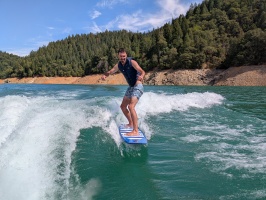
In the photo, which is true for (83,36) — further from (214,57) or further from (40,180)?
(40,180)

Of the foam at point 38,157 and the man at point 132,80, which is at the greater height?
the man at point 132,80

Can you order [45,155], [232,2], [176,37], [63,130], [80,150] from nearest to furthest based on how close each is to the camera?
[45,155]
[80,150]
[63,130]
[176,37]
[232,2]

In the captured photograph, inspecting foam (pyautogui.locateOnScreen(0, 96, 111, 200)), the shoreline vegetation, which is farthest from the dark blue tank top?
the shoreline vegetation

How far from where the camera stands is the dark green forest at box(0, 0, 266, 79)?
7006cm

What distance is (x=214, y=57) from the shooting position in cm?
7475

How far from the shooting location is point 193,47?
79562 millimetres

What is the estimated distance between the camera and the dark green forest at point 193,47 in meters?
70.1

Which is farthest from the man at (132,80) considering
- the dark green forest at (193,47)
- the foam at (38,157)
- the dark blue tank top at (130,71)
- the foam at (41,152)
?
the dark green forest at (193,47)

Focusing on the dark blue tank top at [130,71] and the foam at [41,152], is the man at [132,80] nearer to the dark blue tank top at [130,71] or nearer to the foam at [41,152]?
the dark blue tank top at [130,71]

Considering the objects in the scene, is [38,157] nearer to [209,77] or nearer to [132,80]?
[132,80]

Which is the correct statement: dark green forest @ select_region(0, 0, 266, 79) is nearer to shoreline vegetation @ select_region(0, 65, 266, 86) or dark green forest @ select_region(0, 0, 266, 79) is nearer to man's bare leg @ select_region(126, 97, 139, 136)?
shoreline vegetation @ select_region(0, 65, 266, 86)

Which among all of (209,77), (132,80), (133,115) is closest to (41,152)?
(133,115)


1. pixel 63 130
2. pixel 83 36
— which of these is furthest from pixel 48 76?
pixel 63 130

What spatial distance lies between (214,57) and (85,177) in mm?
74548
